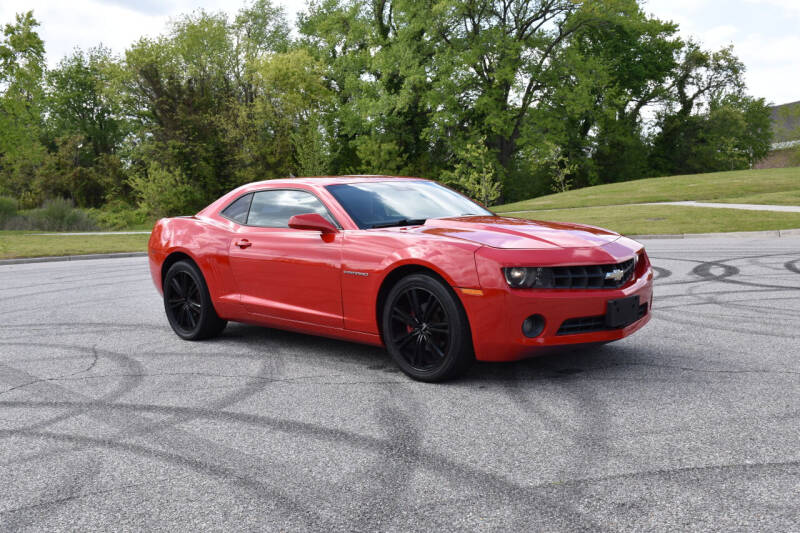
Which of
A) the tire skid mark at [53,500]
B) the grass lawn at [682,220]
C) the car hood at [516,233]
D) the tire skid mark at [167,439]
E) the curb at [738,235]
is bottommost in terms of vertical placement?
the curb at [738,235]

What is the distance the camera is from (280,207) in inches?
241

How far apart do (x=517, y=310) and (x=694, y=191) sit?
30711mm

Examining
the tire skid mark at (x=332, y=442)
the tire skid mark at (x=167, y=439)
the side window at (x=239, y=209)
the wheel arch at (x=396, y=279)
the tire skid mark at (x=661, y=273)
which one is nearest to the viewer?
the tire skid mark at (x=332, y=442)

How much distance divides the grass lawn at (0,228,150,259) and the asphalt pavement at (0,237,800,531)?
13.4 m

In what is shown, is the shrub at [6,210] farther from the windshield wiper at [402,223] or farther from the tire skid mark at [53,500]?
the tire skid mark at [53,500]

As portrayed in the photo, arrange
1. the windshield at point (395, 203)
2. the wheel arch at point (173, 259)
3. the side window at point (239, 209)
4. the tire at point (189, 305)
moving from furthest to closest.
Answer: the wheel arch at point (173, 259), the tire at point (189, 305), the side window at point (239, 209), the windshield at point (395, 203)

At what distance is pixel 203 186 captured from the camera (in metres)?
50.8

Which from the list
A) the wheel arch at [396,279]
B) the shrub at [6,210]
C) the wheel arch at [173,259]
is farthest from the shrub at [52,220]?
the wheel arch at [396,279]

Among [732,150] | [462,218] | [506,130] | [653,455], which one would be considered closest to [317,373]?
[462,218]

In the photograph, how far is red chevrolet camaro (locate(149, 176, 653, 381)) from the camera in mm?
4527

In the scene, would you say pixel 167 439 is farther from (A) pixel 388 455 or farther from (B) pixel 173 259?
(B) pixel 173 259

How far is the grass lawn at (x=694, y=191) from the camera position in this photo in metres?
30.8

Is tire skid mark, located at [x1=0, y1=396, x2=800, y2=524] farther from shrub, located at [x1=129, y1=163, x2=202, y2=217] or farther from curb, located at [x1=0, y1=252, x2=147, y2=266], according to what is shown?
Result: shrub, located at [x1=129, y1=163, x2=202, y2=217]

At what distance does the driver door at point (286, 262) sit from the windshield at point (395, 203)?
0.68 feet
